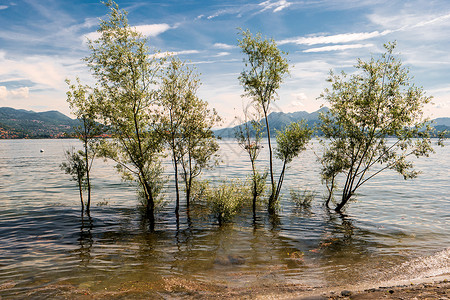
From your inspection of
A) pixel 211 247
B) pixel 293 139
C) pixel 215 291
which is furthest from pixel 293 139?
pixel 215 291

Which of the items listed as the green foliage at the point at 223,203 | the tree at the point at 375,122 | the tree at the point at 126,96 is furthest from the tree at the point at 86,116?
the tree at the point at 375,122

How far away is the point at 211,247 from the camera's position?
2322cm

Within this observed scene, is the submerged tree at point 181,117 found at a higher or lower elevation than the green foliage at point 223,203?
higher

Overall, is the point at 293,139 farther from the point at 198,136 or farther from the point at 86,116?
the point at 86,116

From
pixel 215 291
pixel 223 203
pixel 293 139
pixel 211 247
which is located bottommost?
pixel 211 247

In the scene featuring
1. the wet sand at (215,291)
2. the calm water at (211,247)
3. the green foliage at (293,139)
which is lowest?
the calm water at (211,247)

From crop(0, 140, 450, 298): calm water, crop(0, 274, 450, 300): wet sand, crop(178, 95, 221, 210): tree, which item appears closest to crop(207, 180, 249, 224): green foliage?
crop(0, 140, 450, 298): calm water

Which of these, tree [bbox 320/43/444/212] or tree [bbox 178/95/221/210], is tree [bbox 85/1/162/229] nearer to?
tree [bbox 178/95/221/210]

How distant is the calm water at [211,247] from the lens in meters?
16.8

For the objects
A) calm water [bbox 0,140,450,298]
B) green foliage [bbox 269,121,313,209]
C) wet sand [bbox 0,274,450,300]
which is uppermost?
green foliage [bbox 269,121,313,209]

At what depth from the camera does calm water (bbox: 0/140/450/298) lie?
1681cm

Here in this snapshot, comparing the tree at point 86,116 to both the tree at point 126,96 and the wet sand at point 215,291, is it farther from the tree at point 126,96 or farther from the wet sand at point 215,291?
the wet sand at point 215,291

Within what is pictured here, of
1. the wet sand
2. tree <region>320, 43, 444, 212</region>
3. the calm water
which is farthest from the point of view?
tree <region>320, 43, 444, 212</region>

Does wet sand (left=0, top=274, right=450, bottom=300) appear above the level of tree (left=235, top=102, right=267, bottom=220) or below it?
below
